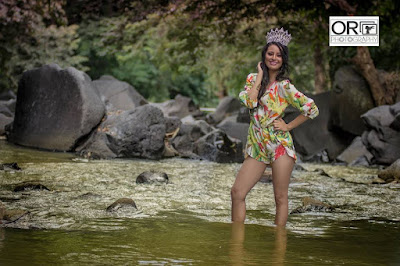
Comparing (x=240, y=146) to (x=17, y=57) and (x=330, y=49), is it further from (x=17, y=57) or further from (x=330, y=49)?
(x=17, y=57)

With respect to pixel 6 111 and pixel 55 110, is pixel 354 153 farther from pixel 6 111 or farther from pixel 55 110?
pixel 6 111

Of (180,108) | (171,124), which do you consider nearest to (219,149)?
(171,124)

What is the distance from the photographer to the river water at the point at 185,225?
4902mm

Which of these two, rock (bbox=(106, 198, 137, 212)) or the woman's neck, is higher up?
the woman's neck

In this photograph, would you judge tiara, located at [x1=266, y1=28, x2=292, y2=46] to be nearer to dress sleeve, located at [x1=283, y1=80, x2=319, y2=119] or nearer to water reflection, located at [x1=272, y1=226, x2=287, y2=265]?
dress sleeve, located at [x1=283, y1=80, x2=319, y2=119]

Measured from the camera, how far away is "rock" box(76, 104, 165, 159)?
50.1 ft

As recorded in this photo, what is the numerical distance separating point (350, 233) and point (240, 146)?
1002 centimetres

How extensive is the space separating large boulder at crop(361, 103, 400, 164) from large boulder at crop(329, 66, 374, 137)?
5.67 ft

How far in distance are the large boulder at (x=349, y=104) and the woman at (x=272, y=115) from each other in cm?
1219

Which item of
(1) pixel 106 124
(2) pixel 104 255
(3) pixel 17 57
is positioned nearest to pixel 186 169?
(1) pixel 106 124

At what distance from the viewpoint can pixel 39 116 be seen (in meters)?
16.4

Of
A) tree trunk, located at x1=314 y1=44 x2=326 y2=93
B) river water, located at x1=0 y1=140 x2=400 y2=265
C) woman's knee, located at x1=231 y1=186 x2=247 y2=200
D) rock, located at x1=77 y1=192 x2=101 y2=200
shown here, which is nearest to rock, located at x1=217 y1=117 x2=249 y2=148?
tree trunk, located at x1=314 y1=44 x2=326 y2=93

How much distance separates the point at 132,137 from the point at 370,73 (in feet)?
20.8

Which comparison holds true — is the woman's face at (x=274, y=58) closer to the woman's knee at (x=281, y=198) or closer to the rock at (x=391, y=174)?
the woman's knee at (x=281, y=198)
